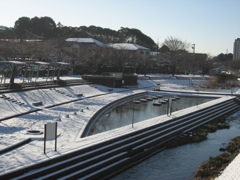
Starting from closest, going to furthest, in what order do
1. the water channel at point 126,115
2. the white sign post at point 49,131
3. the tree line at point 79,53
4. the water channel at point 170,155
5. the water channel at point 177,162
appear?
the white sign post at point 49,131
the water channel at point 177,162
the water channel at point 170,155
the water channel at point 126,115
the tree line at point 79,53

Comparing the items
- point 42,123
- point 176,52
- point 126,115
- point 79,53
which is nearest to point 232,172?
point 42,123

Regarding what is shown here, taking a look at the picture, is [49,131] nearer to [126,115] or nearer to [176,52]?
[126,115]

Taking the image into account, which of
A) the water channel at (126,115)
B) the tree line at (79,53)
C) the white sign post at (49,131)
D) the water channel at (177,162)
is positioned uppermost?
the tree line at (79,53)

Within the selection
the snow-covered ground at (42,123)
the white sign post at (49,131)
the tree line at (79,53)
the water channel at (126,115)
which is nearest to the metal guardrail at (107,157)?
the snow-covered ground at (42,123)

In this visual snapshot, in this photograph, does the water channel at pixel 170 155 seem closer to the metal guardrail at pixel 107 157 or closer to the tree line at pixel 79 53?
the metal guardrail at pixel 107 157

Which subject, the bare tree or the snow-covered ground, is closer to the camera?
the snow-covered ground

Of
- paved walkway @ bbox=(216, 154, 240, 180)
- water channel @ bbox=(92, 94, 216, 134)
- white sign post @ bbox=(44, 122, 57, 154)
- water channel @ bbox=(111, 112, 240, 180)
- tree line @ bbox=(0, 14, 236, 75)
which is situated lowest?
water channel @ bbox=(111, 112, 240, 180)

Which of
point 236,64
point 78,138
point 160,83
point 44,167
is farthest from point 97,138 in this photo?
point 236,64

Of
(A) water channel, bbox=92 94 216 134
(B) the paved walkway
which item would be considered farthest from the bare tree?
(B) the paved walkway

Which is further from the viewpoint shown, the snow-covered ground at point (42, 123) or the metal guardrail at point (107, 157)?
the snow-covered ground at point (42, 123)

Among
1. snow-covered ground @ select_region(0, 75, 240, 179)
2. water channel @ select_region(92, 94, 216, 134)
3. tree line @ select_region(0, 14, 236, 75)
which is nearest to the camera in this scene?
snow-covered ground @ select_region(0, 75, 240, 179)

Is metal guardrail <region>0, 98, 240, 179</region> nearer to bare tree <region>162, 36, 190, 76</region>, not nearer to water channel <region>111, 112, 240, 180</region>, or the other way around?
water channel <region>111, 112, 240, 180</region>

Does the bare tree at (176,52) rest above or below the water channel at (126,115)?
above

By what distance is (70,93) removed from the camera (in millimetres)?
25812
